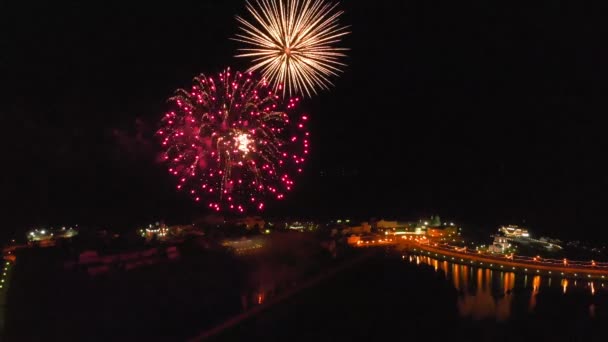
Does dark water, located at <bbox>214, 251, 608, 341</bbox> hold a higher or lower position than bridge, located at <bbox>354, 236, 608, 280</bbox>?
lower

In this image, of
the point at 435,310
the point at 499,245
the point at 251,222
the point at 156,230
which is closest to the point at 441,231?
the point at 499,245

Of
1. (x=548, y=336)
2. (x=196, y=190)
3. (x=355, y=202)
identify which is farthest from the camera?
(x=355, y=202)

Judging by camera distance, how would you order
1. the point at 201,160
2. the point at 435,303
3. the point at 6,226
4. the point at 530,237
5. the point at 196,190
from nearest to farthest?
1. the point at 435,303
2. the point at 201,160
3. the point at 196,190
4. the point at 530,237
5. the point at 6,226

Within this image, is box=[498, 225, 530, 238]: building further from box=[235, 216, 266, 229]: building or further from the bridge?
box=[235, 216, 266, 229]: building

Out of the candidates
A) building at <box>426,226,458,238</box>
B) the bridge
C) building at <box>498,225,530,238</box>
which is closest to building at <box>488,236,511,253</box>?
the bridge

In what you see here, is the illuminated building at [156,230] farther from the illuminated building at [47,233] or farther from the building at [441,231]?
the building at [441,231]

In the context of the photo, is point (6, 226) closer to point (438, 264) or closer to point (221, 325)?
point (221, 325)

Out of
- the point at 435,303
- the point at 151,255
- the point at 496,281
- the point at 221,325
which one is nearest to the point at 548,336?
the point at 435,303
